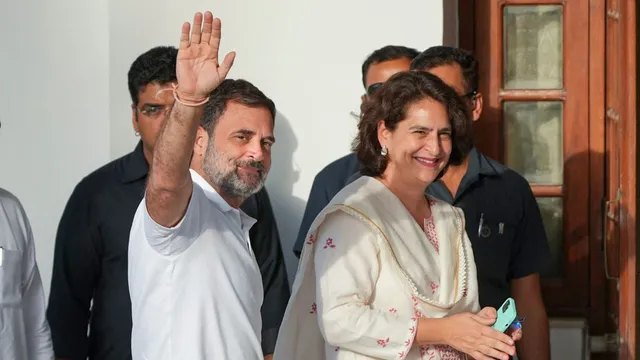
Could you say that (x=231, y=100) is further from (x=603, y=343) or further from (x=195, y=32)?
(x=603, y=343)

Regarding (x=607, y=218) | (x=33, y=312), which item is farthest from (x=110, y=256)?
(x=607, y=218)

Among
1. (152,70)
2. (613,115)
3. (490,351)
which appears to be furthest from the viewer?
(613,115)

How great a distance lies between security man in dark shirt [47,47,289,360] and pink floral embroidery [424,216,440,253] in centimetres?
91

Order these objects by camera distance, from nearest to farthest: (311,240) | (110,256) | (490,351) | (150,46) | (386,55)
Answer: (490,351), (311,240), (110,256), (386,55), (150,46)

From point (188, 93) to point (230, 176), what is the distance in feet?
2.15

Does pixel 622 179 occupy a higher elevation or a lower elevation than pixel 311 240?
higher

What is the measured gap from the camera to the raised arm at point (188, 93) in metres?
2.49

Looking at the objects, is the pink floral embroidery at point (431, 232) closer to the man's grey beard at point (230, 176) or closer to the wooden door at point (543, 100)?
the man's grey beard at point (230, 176)

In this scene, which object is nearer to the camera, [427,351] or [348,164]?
[427,351]

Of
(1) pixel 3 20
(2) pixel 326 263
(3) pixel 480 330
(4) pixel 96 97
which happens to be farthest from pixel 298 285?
(1) pixel 3 20

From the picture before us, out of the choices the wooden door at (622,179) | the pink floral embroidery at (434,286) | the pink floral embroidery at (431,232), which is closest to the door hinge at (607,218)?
the wooden door at (622,179)

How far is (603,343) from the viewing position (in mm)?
5102

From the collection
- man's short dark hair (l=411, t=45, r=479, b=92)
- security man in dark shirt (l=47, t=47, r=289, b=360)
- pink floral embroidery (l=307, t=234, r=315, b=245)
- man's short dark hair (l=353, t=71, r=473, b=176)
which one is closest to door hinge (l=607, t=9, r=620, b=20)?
man's short dark hair (l=411, t=45, r=479, b=92)

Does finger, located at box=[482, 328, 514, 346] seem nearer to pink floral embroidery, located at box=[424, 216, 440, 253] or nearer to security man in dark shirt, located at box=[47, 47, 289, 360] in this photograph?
pink floral embroidery, located at box=[424, 216, 440, 253]
